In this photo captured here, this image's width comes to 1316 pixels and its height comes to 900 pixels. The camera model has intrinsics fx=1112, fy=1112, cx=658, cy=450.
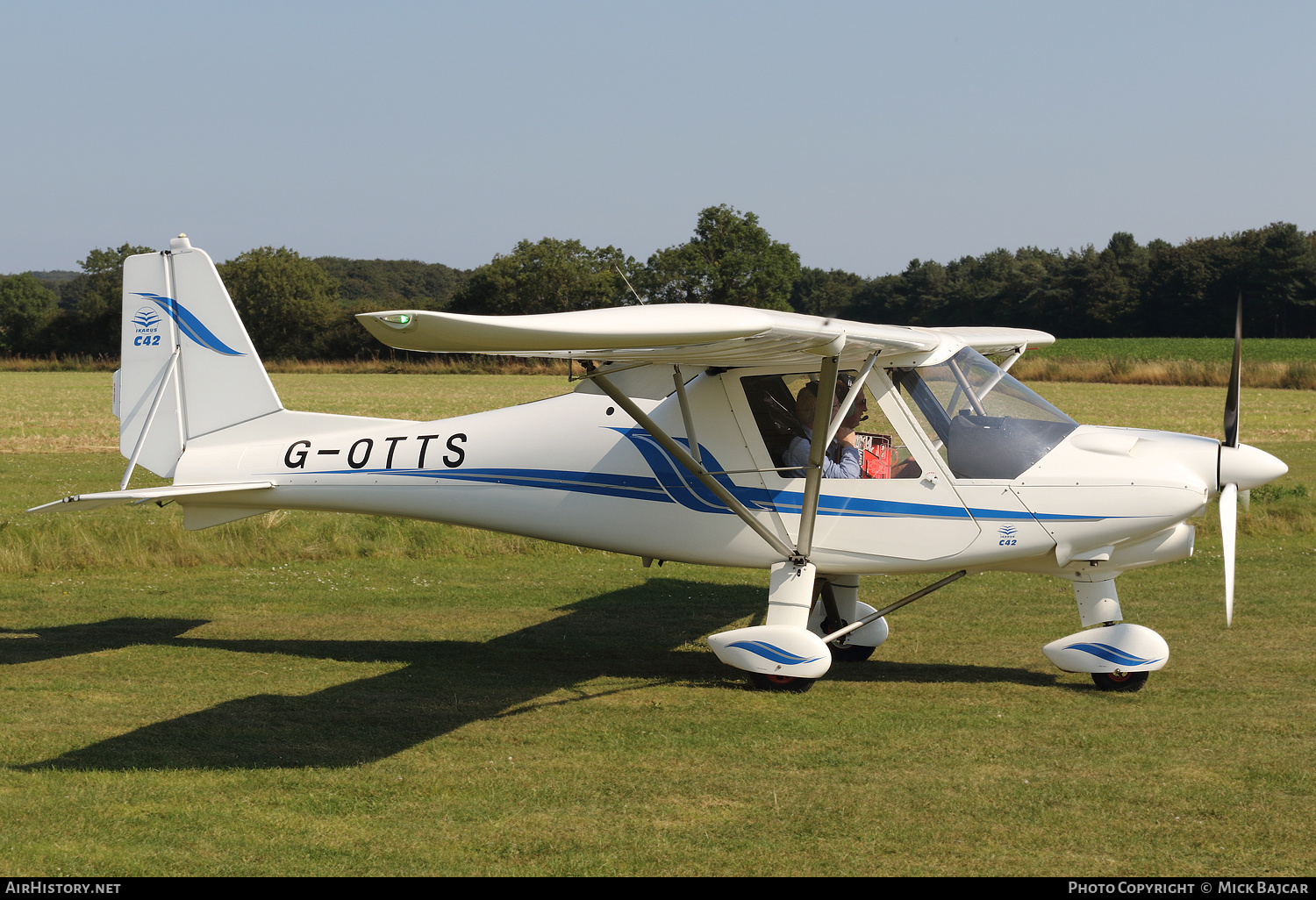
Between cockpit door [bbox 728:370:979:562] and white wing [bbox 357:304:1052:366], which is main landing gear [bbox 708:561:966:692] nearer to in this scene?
cockpit door [bbox 728:370:979:562]

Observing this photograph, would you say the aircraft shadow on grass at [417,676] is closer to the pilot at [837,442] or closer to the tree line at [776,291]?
the pilot at [837,442]

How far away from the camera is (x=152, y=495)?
7.60 m

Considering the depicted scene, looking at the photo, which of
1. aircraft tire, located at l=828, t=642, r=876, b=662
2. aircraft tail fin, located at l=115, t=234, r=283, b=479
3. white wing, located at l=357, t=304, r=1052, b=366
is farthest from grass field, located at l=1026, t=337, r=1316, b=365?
white wing, located at l=357, t=304, r=1052, b=366

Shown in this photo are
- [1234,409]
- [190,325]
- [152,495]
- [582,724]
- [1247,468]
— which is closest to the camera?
[582,724]

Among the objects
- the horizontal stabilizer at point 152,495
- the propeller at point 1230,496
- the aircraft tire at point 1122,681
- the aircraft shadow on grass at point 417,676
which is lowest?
the aircraft shadow on grass at point 417,676

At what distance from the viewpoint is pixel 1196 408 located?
3531 cm

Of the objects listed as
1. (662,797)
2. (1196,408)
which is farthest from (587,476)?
(1196,408)

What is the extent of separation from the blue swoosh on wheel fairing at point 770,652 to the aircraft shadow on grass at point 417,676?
0.51m

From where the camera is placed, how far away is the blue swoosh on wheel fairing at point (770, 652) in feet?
22.9

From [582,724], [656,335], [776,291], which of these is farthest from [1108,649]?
[776,291]

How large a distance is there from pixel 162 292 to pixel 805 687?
602 cm

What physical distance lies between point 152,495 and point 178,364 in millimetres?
1830

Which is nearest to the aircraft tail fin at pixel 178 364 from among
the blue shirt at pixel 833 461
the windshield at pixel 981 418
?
the blue shirt at pixel 833 461

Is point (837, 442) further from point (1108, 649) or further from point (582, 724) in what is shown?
point (582, 724)
